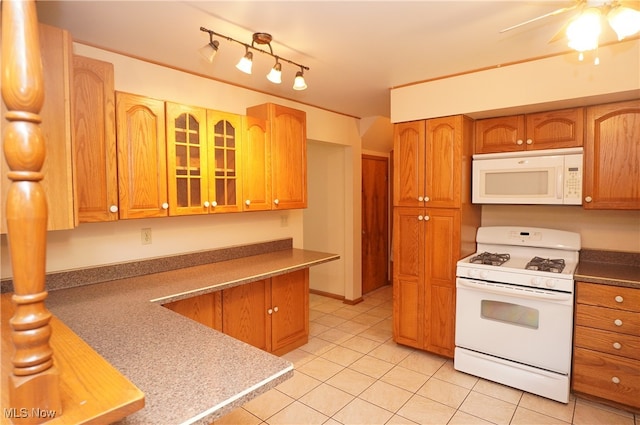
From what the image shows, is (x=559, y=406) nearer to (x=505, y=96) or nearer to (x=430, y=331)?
(x=430, y=331)

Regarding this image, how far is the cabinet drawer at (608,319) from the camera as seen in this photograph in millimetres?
2217

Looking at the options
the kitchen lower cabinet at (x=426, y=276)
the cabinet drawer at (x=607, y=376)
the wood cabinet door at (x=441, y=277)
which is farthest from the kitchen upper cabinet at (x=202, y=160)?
the cabinet drawer at (x=607, y=376)

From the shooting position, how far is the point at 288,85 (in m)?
3.09

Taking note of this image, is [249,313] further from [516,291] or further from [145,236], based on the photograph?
[516,291]

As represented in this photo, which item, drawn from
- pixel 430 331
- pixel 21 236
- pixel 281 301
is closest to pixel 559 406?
pixel 430 331

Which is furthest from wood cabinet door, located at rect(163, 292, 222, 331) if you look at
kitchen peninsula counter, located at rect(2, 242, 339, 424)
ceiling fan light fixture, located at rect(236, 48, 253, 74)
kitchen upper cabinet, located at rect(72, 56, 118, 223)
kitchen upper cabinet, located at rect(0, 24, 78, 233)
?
ceiling fan light fixture, located at rect(236, 48, 253, 74)

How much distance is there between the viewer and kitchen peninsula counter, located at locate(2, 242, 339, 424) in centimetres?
102

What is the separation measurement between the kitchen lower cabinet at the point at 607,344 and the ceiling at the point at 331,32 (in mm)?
1638

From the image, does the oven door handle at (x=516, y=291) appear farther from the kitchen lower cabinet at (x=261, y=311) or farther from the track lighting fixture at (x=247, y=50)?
the track lighting fixture at (x=247, y=50)

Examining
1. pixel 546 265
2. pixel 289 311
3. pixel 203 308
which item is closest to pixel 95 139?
pixel 203 308

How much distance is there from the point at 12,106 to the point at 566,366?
121 inches

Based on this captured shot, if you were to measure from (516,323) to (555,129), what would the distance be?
1.49 meters

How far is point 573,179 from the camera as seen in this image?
8.43 feet

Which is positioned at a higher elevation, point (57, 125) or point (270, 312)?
point (57, 125)
